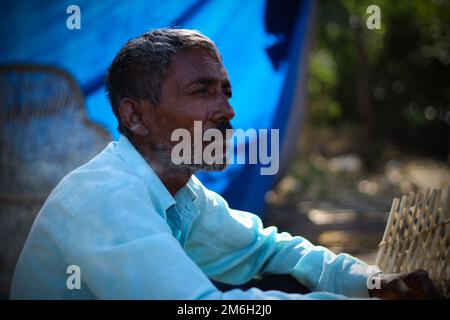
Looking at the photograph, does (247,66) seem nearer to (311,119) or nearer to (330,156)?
(330,156)

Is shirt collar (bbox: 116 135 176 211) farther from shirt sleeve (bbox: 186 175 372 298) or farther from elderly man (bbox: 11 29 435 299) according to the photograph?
shirt sleeve (bbox: 186 175 372 298)

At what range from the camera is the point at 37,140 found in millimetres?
3598

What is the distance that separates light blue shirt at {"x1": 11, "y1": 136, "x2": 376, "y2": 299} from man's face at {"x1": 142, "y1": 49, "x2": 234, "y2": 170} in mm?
159

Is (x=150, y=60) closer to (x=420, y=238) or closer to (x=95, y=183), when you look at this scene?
(x=95, y=183)

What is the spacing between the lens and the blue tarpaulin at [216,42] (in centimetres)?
339

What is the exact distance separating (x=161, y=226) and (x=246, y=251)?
0.64 metres

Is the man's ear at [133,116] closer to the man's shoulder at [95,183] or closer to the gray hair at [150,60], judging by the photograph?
the gray hair at [150,60]

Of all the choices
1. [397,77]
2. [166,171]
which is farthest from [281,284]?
[397,77]

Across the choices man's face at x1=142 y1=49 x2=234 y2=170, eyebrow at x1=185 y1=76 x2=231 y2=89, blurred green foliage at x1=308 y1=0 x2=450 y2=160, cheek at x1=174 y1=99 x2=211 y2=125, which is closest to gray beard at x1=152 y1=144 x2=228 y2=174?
man's face at x1=142 y1=49 x2=234 y2=170

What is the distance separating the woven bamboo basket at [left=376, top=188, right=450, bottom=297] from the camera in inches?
68.7

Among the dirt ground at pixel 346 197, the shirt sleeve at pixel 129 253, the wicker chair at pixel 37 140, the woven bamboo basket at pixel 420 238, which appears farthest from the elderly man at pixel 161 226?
the wicker chair at pixel 37 140

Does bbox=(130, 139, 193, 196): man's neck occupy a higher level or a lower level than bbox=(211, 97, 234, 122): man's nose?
lower
